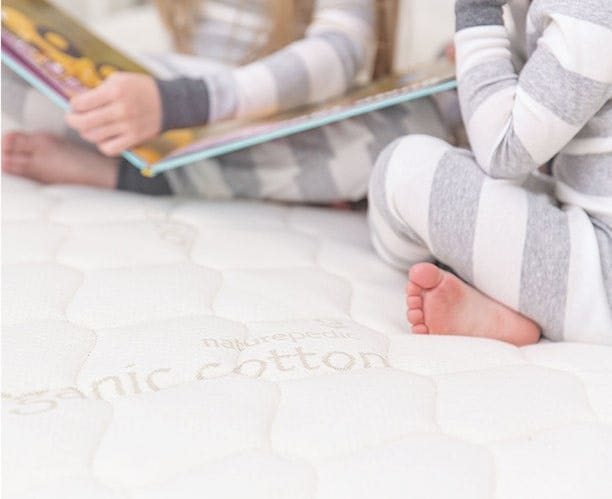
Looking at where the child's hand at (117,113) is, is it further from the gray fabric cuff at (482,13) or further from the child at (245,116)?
the gray fabric cuff at (482,13)

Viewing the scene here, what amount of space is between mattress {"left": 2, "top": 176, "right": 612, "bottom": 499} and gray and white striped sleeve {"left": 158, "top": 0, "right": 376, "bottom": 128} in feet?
0.56

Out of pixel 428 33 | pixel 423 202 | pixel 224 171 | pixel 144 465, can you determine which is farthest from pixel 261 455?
pixel 428 33

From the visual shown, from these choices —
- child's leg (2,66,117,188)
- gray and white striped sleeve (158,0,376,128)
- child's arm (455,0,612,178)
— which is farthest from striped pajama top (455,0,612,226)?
child's leg (2,66,117,188)

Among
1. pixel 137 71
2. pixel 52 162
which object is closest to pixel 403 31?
pixel 137 71

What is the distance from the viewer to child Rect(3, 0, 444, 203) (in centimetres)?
85

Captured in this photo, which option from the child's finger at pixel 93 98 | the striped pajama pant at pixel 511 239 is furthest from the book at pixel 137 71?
the striped pajama pant at pixel 511 239

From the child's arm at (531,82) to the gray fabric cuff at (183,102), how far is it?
0.28 metres

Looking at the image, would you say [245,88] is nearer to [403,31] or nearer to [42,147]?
[42,147]

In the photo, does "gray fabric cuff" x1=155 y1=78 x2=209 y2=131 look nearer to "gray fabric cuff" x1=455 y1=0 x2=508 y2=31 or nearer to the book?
the book

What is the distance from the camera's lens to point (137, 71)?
36.7 inches

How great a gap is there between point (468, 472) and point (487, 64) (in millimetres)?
351

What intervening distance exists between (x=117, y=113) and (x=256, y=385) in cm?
40

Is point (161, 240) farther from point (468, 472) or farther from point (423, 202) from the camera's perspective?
point (468, 472)

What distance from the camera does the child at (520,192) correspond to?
2.05ft
